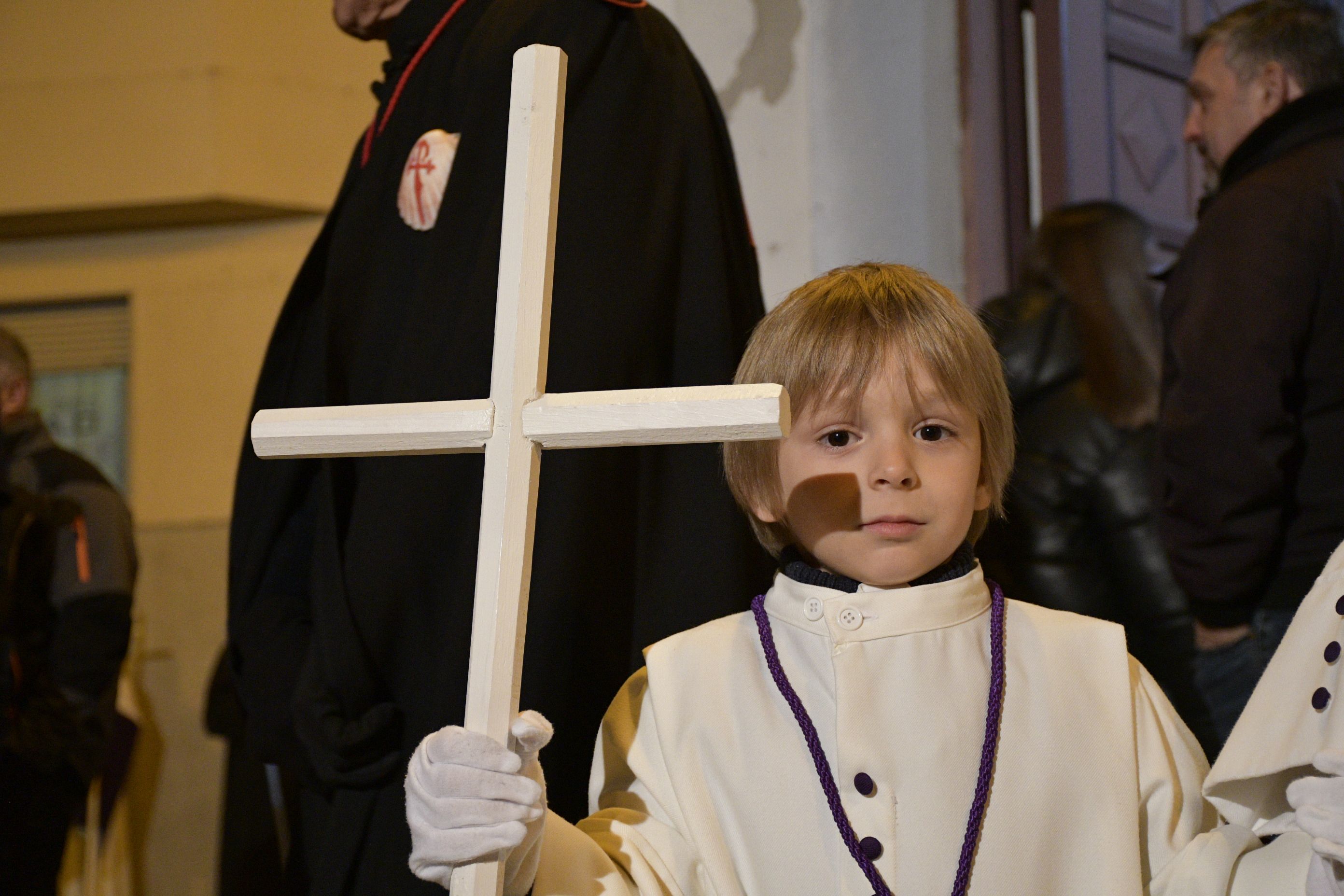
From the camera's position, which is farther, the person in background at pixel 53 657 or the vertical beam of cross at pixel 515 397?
the person in background at pixel 53 657

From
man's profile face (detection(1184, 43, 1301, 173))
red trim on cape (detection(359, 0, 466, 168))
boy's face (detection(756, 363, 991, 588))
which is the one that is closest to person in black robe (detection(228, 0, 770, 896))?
red trim on cape (detection(359, 0, 466, 168))

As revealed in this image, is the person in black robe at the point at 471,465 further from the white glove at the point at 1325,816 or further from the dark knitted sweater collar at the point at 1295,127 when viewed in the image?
the dark knitted sweater collar at the point at 1295,127

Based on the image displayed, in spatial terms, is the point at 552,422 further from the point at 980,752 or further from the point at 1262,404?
the point at 1262,404

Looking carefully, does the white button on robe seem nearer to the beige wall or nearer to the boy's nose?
the boy's nose

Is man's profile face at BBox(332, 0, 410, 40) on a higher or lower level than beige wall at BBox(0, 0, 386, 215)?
lower

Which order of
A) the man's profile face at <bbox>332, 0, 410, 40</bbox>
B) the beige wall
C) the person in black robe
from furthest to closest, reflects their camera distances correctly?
the beige wall, the man's profile face at <bbox>332, 0, 410, 40</bbox>, the person in black robe

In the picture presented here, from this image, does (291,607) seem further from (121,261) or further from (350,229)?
(121,261)

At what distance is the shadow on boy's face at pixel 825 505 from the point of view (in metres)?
1.57

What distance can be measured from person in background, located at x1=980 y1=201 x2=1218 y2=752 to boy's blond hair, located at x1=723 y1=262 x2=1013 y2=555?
155 cm

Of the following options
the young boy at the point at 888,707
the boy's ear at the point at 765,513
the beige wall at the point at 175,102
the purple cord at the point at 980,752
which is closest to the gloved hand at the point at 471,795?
the young boy at the point at 888,707

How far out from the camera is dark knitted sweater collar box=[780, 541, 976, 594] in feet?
5.31

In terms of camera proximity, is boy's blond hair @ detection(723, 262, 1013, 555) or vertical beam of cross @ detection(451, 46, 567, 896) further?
boy's blond hair @ detection(723, 262, 1013, 555)

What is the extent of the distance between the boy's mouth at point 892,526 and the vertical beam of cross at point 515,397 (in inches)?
15.0

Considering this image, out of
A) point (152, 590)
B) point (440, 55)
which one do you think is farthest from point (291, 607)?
point (152, 590)
